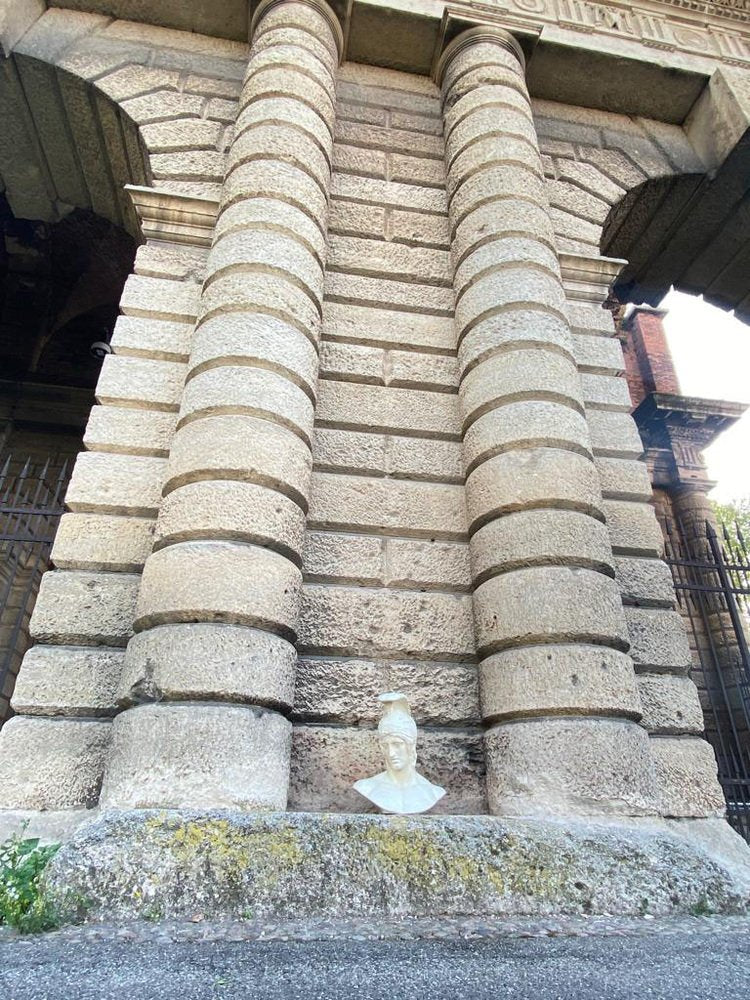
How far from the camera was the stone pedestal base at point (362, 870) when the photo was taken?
246 cm

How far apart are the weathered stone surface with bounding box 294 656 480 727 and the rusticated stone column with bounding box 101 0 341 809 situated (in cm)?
45

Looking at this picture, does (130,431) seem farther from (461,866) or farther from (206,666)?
(461,866)

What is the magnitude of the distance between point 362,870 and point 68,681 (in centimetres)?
Result: 217

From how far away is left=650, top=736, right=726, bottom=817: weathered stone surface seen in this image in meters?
4.08

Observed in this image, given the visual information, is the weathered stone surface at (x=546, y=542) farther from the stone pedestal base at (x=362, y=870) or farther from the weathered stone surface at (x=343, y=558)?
the stone pedestal base at (x=362, y=870)

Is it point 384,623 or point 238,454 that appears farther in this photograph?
point 384,623

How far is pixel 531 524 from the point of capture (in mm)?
4117

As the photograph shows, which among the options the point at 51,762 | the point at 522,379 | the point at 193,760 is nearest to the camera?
the point at 193,760

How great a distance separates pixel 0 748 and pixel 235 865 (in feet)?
6.09

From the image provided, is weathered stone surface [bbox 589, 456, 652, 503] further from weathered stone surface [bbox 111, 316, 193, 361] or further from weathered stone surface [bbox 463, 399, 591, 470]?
weathered stone surface [bbox 111, 316, 193, 361]

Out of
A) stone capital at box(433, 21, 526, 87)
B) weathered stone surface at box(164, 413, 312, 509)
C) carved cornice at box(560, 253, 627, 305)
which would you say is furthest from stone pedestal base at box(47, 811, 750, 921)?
stone capital at box(433, 21, 526, 87)

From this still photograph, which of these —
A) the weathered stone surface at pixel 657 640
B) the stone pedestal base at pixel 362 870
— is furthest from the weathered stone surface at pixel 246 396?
the weathered stone surface at pixel 657 640

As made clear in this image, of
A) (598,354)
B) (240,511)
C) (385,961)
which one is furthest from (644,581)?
(385,961)

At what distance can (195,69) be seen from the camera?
6832mm
